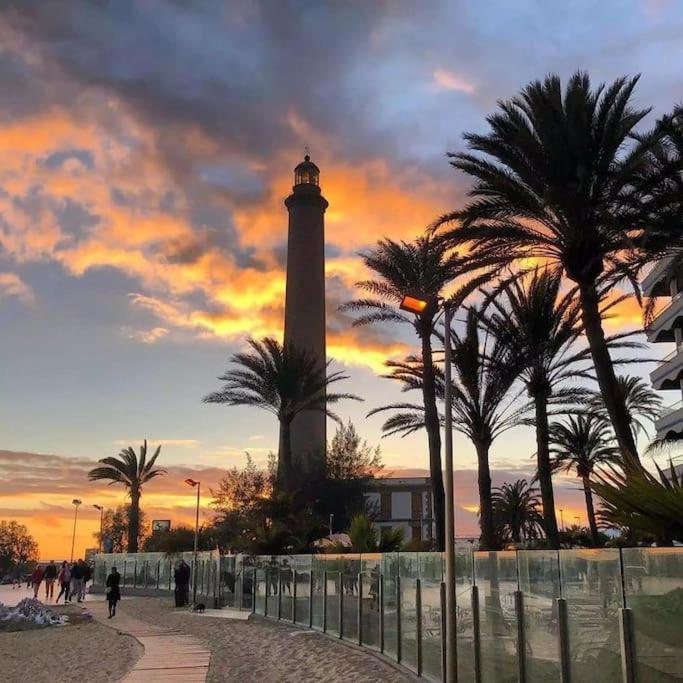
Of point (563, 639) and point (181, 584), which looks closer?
point (563, 639)

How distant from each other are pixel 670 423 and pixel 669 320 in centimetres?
553

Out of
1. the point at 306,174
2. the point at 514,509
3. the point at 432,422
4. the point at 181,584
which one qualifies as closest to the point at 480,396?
the point at 432,422

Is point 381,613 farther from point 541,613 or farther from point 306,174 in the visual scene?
point 306,174

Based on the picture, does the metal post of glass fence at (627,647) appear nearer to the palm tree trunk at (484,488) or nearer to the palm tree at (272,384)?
the palm tree trunk at (484,488)

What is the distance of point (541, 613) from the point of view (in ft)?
29.5

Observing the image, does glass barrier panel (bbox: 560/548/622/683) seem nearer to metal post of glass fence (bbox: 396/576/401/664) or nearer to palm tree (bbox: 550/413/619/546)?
metal post of glass fence (bbox: 396/576/401/664)

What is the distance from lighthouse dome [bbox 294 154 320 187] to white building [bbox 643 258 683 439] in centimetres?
4577

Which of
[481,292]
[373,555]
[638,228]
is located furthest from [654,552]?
[481,292]

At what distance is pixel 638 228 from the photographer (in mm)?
17719

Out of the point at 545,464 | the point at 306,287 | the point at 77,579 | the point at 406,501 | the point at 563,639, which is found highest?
the point at 306,287

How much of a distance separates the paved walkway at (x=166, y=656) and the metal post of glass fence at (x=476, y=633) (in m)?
5.29

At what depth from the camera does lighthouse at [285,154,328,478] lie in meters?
68.6

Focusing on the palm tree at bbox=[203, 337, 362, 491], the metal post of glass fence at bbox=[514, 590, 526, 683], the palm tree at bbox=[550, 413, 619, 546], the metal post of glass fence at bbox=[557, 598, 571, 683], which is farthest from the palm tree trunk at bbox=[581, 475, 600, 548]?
the metal post of glass fence at bbox=[557, 598, 571, 683]

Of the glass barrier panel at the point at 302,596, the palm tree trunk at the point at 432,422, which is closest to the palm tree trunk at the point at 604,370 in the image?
the glass barrier panel at the point at 302,596
